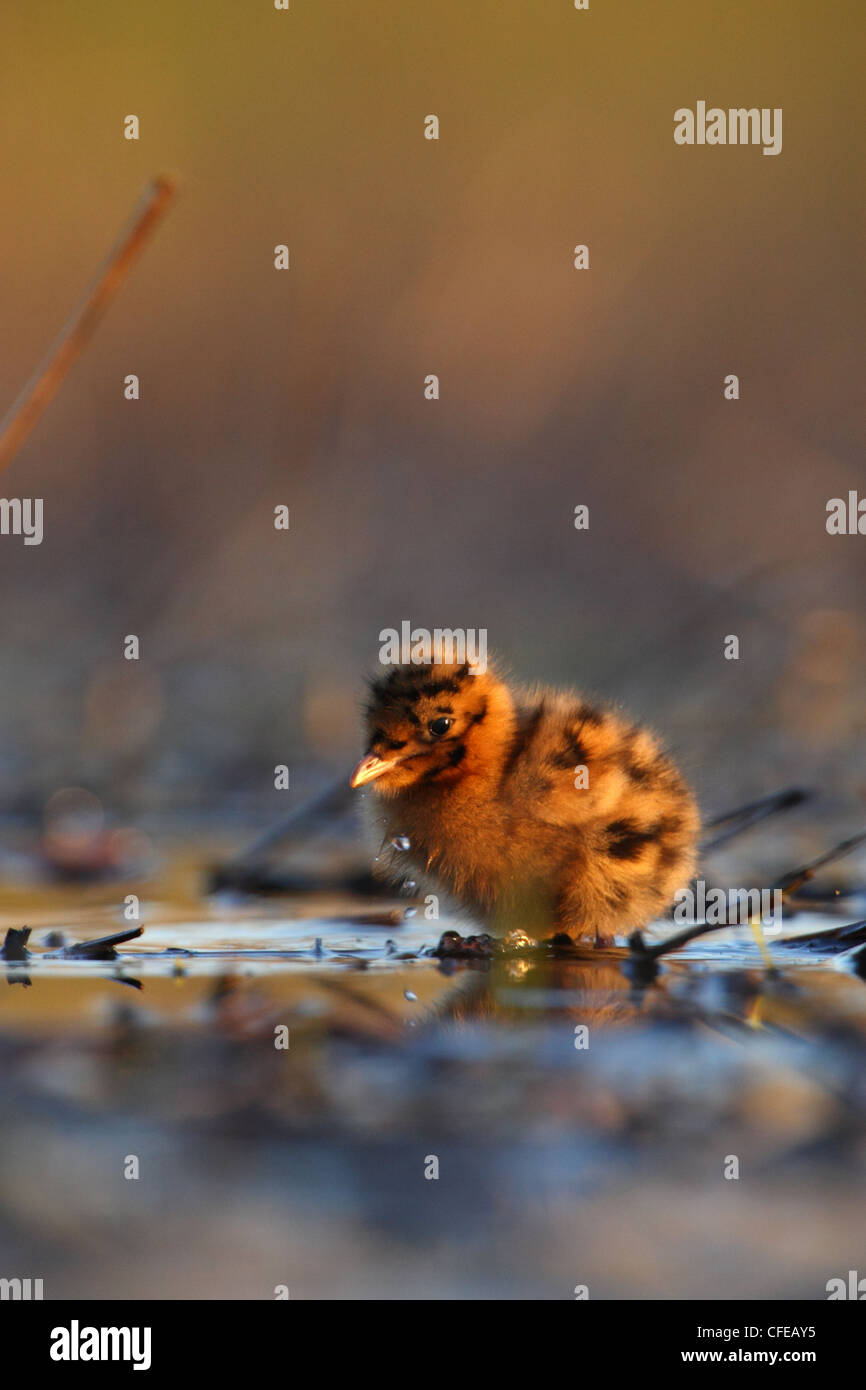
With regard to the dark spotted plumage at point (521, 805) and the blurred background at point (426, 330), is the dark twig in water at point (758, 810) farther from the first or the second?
the blurred background at point (426, 330)

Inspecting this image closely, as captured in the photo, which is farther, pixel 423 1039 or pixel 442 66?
pixel 442 66

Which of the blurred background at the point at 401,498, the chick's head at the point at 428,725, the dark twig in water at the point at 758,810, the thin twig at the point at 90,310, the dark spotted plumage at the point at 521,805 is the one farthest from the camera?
the dark twig in water at the point at 758,810

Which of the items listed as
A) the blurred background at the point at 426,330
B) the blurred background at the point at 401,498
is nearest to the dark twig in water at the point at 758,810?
the blurred background at the point at 401,498

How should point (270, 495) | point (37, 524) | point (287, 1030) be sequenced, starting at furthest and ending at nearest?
point (37, 524) → point (270, 495) → point (287, 1030)

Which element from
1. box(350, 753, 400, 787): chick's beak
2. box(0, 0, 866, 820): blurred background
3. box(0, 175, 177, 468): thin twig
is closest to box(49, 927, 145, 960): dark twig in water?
box(350, 753, 400, 787): chick's beak

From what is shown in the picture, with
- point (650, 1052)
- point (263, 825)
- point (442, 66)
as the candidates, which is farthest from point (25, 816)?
point (442, 66)

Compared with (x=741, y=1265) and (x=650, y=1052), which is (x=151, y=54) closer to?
(x=650, y=1052)
